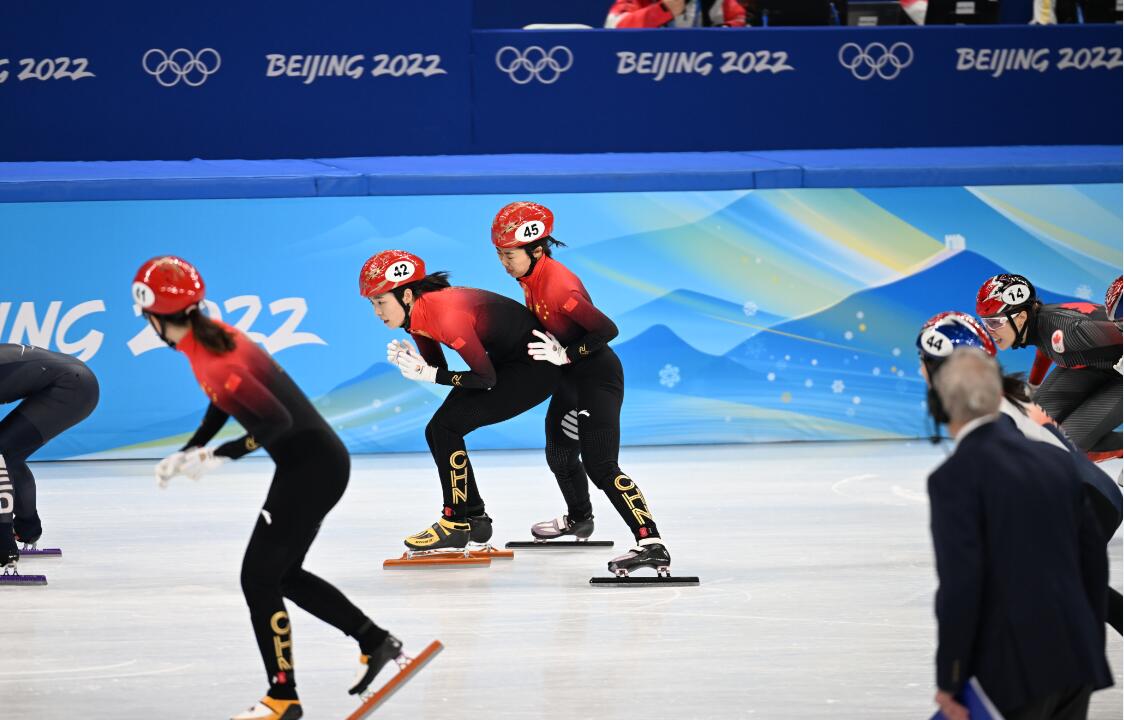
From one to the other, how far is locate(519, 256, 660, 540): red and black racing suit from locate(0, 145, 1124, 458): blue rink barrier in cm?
252

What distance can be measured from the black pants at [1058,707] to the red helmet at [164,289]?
8.13 feet

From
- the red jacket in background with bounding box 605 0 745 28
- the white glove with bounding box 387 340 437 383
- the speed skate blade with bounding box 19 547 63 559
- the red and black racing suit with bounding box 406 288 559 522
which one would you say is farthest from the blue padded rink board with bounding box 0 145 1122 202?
the white glove with bounding box 387 340 437 383

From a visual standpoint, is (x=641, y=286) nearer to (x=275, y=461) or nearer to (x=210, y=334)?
(x=275, y=461)

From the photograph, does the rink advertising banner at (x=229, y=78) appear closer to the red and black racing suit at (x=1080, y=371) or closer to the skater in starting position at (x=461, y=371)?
the skater in starting position at (x=461, y=371)

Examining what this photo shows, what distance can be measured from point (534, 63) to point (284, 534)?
6.55 meters

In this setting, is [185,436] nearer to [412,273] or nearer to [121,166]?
[121,166]

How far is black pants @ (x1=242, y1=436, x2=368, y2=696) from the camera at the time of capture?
4281mm

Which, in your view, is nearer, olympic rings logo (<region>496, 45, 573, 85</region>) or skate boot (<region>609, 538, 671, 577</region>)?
skate boot (<region>609, 538, 671, 577</region>)

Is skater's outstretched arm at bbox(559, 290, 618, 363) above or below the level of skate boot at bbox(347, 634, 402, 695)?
above

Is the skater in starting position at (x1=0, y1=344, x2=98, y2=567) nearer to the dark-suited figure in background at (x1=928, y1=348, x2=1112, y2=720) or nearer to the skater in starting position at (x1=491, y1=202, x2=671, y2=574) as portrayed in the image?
the skater in starting position at (x1=491, y1=202, x2=671, y2=574)

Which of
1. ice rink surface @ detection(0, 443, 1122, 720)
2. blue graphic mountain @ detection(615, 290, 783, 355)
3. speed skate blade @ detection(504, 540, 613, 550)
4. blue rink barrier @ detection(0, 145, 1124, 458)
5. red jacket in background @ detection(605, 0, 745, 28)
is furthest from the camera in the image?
red jacket in background @ detection(605, 0, 745, 28)

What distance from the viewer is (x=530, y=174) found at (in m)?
9.13

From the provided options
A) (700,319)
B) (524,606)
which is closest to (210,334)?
(524,606)

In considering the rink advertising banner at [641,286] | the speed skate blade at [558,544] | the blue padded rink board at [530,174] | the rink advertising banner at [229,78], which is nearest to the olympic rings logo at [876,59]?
the blue padded rink board at [530,174]
